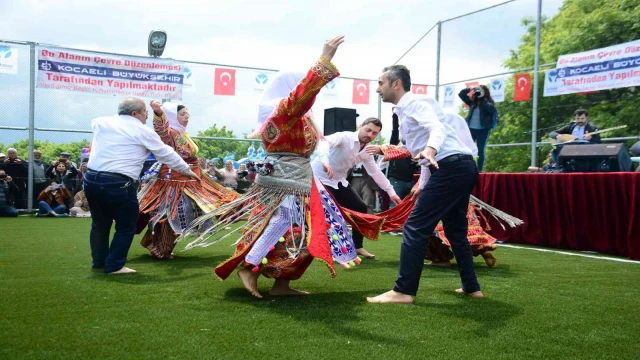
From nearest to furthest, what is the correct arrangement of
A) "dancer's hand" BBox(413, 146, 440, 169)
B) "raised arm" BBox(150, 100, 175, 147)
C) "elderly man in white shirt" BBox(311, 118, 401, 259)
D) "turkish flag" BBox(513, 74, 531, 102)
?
"dancer's hand" BBox(413, 146, 440, 169), "raised arm" BBox(150, 100, 175, 147), "elderly man in white shirt" BBox(311, 118, 401, 259), "turkish flag" BBox(513, 74, 531, 102)

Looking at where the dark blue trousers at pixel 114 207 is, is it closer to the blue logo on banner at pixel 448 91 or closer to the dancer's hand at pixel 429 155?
the dancer's hand at pixel 429 155

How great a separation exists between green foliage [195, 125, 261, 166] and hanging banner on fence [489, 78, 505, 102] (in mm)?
5677

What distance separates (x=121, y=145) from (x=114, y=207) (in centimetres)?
58

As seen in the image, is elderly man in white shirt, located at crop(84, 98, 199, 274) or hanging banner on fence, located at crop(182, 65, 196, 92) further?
hanging banner on fence, located at crop(182, 65, 196, 92)

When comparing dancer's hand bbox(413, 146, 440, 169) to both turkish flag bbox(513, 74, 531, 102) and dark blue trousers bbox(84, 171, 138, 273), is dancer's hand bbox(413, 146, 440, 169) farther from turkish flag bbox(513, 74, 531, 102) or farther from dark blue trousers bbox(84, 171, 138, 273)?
turkish flag bbox(513, 74, 531, 102)

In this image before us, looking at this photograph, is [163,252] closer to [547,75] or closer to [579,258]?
[579,258]

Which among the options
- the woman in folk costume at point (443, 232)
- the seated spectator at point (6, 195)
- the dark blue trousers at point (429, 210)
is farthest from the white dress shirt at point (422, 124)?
the seated spectator at point (6, 195)

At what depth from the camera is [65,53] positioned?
1280 centimetres

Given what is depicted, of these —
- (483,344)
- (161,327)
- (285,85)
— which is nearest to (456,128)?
(285,85)

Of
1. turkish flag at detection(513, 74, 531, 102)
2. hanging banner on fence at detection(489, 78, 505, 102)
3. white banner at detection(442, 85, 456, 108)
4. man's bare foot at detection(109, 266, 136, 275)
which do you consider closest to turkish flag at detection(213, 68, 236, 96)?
white banner at detection(442, 85, 456, 108)

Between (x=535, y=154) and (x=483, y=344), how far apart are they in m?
9.24

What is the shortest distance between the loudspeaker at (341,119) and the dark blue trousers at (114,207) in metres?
8.77

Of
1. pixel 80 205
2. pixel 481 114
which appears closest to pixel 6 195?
pixel 80 205

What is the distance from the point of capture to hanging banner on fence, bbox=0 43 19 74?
40.1 feet
